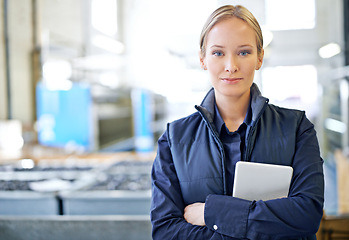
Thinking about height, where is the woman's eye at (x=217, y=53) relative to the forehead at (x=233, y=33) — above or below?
below

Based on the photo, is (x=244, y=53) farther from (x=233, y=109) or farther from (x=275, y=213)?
(x=275, y=213)

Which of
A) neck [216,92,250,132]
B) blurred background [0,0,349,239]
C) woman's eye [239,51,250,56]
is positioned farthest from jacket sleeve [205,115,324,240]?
blurred background [0,0,349,239]

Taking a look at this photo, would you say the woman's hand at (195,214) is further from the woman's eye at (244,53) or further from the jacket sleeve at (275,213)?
the woman's eye at (244,53)

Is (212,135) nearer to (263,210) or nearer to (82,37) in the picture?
(263,210)

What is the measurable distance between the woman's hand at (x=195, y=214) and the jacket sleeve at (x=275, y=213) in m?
0.03

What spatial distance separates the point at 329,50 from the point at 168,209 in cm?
287

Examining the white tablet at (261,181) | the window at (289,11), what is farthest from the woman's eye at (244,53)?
the window at (289,11)

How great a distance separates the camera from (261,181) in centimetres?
88

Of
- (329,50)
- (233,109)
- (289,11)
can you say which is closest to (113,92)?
(329,50)

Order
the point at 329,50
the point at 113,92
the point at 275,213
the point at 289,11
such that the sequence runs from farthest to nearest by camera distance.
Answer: the point at 113,92 < the point at 329,50 < the point at 289,11 < the point at 275,213

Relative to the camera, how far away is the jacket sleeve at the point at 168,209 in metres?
0.92

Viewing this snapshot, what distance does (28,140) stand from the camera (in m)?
4.59

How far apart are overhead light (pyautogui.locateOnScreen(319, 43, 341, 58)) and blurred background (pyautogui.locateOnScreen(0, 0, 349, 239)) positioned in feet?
0.03

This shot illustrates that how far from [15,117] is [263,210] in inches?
190
